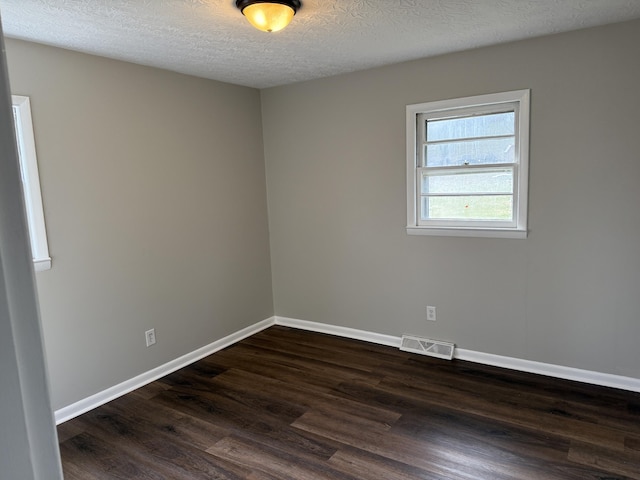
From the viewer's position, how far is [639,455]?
2275mm

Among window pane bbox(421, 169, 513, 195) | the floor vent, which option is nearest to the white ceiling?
window pane bbox(421, 169, 513, 195)

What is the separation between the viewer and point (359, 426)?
2.65 m

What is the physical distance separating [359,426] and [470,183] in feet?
6.43

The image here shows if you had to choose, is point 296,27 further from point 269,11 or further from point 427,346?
point 427,346

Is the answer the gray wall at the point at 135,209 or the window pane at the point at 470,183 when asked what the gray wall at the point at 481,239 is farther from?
the gray wall at the point at 135,209

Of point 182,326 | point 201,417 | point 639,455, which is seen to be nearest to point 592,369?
point 639,455

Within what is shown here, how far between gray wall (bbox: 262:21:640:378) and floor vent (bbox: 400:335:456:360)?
7 centimetres

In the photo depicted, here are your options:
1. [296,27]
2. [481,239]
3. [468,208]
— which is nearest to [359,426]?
[481,239]

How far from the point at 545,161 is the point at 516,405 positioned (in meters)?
1.63

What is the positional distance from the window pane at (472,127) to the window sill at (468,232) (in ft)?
2.30

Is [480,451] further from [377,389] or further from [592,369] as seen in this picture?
[592,369]

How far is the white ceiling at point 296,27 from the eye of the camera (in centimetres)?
224

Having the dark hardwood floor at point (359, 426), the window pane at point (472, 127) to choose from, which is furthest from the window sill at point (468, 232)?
the dark hardwood floor at point (359, 426)

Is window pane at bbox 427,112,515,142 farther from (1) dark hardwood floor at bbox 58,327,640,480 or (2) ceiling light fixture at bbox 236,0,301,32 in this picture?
(1) dark hardwood floor at bbox 58,327,640,480
